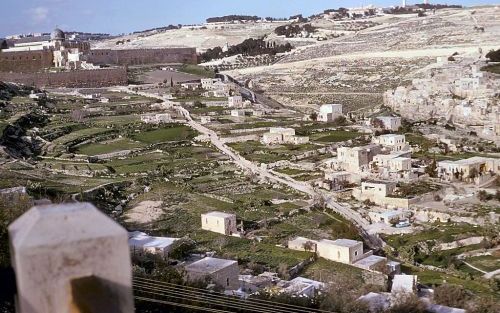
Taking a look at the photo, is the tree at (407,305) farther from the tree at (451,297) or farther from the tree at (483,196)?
the tree at (483,196)

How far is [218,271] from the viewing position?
10742 mm

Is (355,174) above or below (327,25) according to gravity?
below

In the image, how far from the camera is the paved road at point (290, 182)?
17.2 meters

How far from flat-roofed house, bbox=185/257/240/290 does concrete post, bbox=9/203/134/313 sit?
852 cm

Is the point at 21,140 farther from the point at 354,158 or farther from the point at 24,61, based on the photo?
the point at 24,61

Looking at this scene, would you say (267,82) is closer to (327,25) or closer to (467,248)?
(327,25)

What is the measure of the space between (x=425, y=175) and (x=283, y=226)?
6.67m

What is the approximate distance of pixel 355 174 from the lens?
22.5 m

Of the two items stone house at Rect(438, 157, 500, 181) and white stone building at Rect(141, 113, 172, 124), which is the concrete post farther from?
white stone building at Rect(141, 113, 172, 124)

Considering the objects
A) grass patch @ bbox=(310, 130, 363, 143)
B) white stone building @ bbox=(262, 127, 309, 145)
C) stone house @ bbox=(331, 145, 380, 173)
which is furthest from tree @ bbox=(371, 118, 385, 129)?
stone house @ bbox=(331, 145, 380, 173)

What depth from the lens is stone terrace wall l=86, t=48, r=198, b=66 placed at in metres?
55.8

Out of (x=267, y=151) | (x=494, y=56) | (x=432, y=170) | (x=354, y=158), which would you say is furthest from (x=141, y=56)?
(x=432, y=170)

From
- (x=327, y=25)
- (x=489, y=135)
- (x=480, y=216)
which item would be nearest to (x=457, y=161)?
(x=480, y=216)

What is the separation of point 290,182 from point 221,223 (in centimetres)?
661
